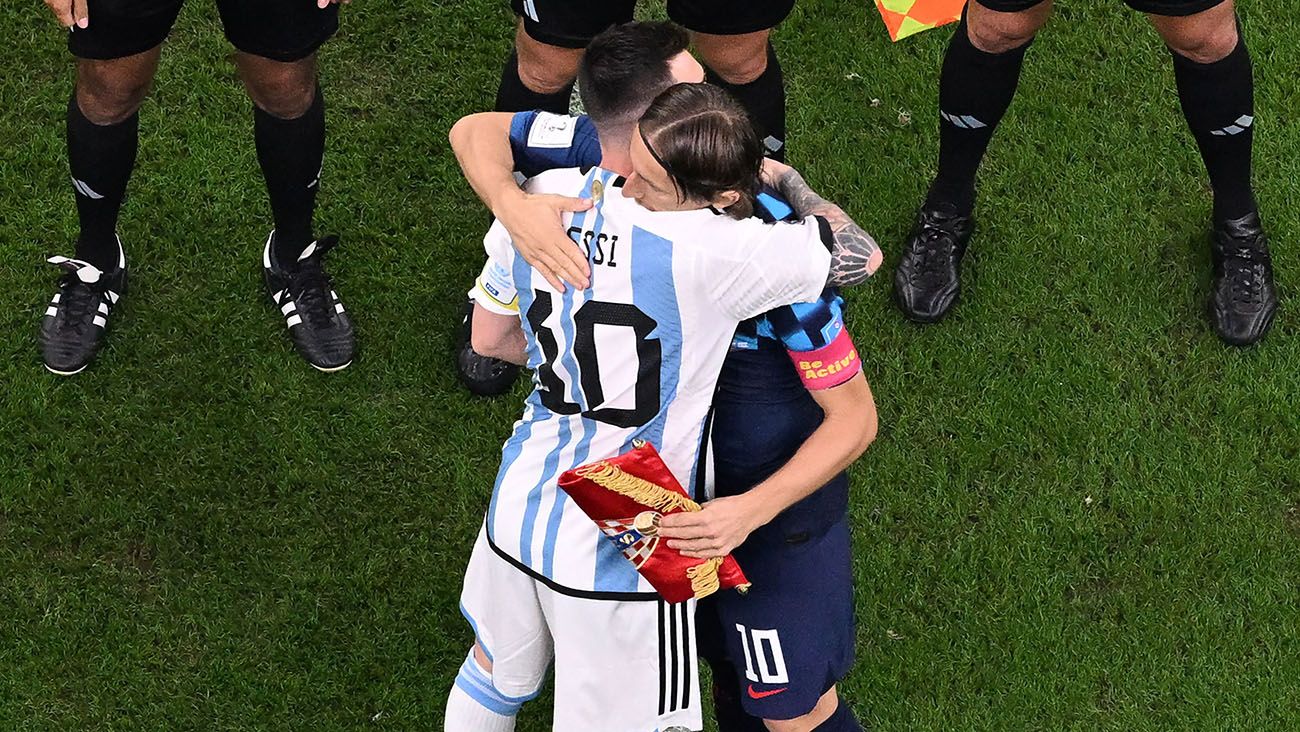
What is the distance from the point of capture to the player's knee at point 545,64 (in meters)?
3.67

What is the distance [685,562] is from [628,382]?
13.9 inches

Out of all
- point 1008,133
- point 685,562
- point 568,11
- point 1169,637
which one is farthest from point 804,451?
point 1008,133

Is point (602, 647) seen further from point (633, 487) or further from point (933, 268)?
point (933, 268)

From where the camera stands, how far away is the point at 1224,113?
154 inches

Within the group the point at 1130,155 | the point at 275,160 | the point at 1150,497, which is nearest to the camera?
the point at 275,160

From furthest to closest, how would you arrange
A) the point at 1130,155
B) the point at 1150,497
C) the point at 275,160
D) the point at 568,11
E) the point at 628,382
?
the point at 1130,155 → the point at 1150,497 → the point at 275,160 → the point at 568,11 → the point at 628,382

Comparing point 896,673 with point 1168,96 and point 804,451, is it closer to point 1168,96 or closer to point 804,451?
point 804,451

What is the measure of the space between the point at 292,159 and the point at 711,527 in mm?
1731

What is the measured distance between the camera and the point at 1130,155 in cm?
459

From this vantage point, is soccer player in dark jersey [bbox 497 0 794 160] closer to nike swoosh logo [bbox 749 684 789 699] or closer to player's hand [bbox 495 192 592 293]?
player's hand [bbox 495 192 592 293]

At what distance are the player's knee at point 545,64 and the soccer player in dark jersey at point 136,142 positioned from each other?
1.56 ft

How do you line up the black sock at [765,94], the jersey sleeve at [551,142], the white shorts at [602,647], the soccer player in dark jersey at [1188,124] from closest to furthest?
1. the white shorts at [602,647]
2. the jersey sleeve at [551,142]
3. the soccer player in dark jersey at [1188,124]
4. the black sock at [765,94]

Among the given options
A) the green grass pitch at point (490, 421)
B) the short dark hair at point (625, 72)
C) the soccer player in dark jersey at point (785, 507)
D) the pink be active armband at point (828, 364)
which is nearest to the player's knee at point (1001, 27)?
the green grass pitch at point (490, 421)

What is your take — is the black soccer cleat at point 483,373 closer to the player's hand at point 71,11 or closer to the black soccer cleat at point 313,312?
the black soccer cleat at point 313,312
